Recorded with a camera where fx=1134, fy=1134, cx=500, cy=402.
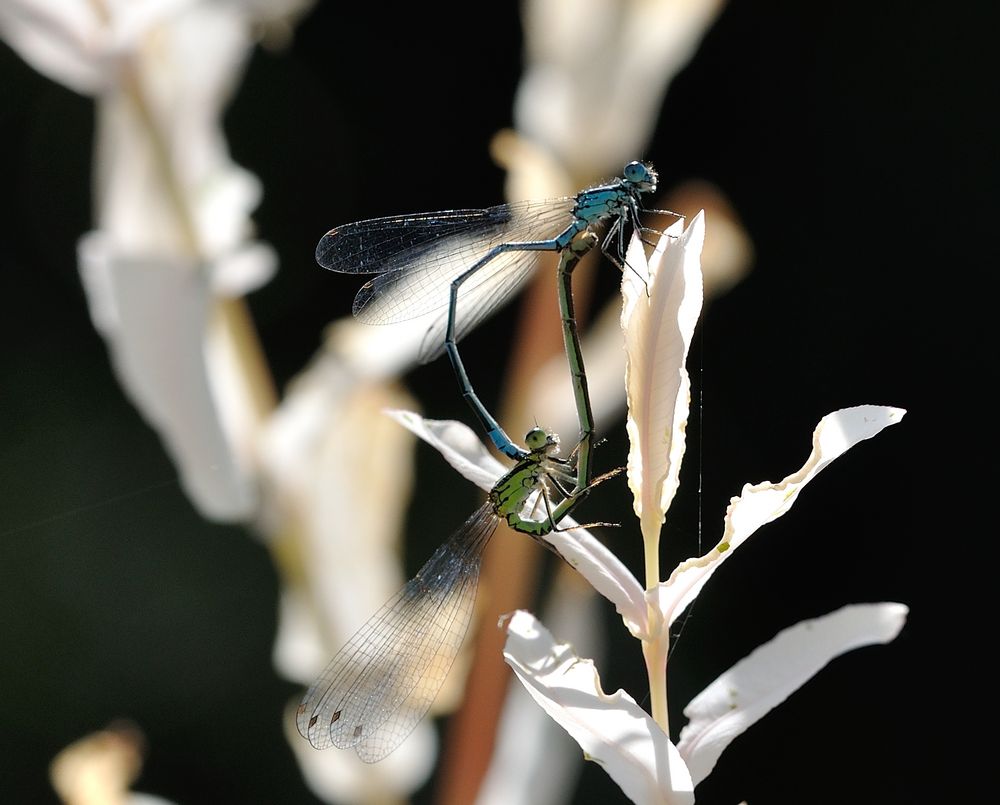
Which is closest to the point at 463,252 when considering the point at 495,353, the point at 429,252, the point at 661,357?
the point at 429,252

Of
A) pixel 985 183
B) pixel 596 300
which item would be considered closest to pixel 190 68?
pixel 596 300

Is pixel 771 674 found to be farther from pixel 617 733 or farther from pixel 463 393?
pixel 463 393

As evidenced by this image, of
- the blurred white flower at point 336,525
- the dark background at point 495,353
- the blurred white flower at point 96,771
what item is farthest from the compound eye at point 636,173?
the dark background at point 495,353

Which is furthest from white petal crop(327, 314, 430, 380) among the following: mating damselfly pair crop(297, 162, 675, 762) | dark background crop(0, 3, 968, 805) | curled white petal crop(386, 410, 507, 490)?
dark background crop(0, 3, 968, 805)

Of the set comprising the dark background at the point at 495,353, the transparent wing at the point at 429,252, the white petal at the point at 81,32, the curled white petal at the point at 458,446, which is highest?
the white petal at the point at 81,32

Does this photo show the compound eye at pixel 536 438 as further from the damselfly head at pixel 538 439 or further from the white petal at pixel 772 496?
the white petal at pixel 772 496

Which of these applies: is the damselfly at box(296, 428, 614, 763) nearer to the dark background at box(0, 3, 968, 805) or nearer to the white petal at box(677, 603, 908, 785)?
the white petal at box(677, 603, 908, 785)

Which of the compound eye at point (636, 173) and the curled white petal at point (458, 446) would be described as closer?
the curled white petal at point (458, 446)
